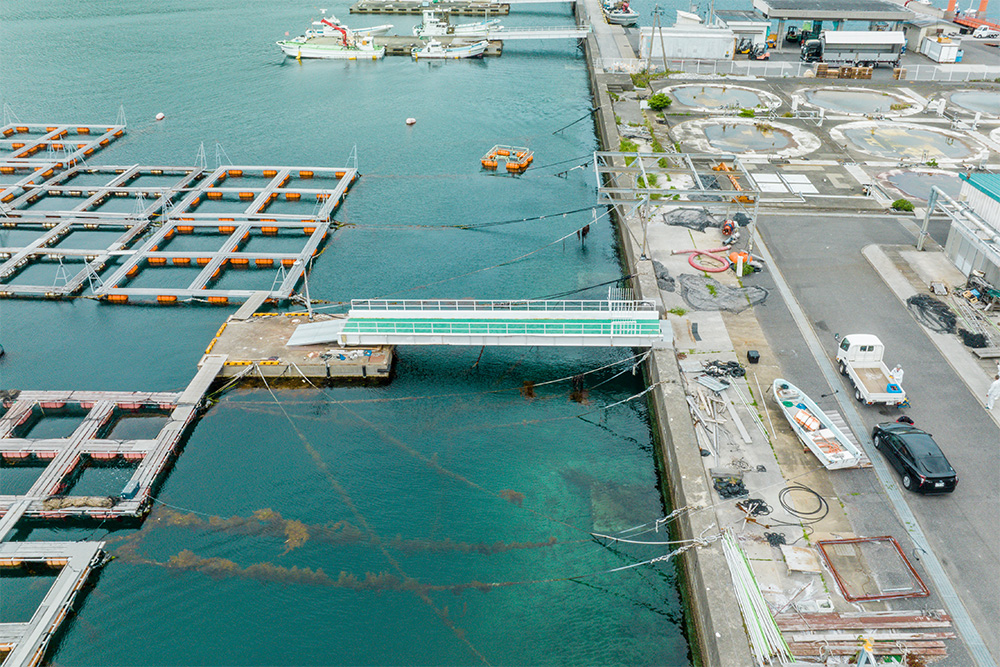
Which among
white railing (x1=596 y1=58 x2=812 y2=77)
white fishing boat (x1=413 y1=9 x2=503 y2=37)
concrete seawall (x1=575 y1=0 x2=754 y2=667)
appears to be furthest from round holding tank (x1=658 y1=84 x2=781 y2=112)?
white fishing boat (x1=413 y1=9 x2=503 y2=37)

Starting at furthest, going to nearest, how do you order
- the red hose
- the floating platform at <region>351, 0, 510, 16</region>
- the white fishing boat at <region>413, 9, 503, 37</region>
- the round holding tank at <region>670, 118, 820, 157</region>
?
the floating platform at <region>351, 0, 510, 16</region> < the white fishing boat at <region>413, 9, 503, 37</region> < the round holding tank at <region>670, 118, 820, 157</region> < the red hose

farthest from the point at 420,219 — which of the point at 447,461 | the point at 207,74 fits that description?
the point at 207,74

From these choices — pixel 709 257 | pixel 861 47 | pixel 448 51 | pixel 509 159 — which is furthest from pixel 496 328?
pixel 448 51

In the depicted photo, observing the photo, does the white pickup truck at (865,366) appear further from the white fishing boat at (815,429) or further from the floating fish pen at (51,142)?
the floating fish pen at (51,142)

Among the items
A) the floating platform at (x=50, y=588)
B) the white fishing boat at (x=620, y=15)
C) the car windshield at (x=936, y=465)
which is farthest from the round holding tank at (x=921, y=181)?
the white fishing boat at (x=620, y=15)

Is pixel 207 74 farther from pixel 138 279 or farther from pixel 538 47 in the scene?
pixel 138 279

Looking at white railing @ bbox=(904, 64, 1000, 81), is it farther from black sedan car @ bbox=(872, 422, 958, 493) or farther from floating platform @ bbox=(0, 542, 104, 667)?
floating platform @ bbox=(0, 542, 104, 667)

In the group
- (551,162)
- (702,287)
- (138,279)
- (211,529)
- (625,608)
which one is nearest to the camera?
(625,608)

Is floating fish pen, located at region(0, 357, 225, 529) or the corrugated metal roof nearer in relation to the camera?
floating fish pen, located at region(0, 357, 225, 529)
